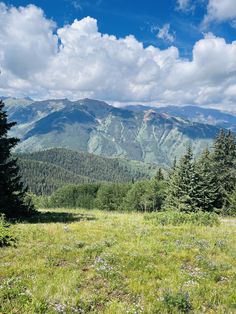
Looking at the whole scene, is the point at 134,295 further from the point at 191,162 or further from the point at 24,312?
the point at 191,162

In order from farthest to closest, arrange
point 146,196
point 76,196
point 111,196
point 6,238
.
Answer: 1. point 76,196
2. point 111,196
3. point 146,196
4. point 6,238

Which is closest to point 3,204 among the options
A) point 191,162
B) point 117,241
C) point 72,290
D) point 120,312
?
point 117,241

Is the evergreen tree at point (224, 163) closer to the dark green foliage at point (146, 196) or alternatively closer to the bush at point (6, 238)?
the dark green foliage at point (146, 196)

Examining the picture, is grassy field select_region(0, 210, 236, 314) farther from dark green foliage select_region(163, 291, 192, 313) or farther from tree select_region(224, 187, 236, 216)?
tree select_region(224, 187, 236, 216)

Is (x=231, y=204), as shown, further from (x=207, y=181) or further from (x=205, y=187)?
(x=207, y=181)

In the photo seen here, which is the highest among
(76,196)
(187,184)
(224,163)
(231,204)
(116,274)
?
(224,163)

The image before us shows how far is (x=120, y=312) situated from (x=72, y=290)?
5.86ft

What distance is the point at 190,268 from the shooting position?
1130 centimetres

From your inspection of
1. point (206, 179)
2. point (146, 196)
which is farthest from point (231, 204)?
point (146, 196)

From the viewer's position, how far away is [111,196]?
138125mm

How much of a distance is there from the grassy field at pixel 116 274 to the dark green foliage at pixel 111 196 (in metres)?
121

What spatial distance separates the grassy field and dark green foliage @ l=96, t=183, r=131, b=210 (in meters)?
121

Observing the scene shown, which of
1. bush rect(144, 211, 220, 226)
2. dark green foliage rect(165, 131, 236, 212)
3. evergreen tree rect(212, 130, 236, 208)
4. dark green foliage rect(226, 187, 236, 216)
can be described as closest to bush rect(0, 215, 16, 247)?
bush rect(144, 211, 220, 226)

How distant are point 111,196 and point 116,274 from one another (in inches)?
5067
